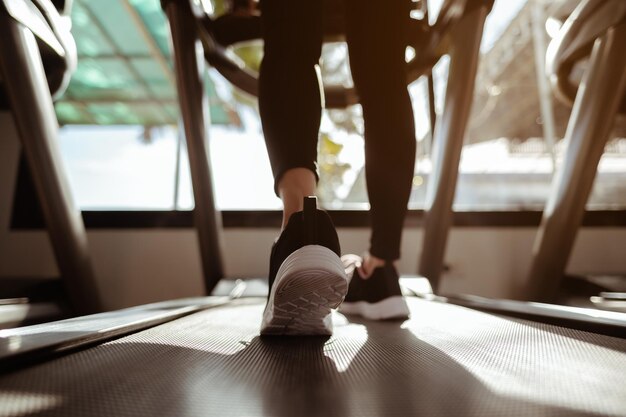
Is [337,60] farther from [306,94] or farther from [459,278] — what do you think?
[306,94]

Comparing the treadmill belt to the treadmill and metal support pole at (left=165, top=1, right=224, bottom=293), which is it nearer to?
the treadmill

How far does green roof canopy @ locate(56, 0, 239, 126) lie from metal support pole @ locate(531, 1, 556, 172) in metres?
1.90

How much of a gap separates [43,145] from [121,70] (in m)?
1.39

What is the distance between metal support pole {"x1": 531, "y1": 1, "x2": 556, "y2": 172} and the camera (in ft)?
7.50

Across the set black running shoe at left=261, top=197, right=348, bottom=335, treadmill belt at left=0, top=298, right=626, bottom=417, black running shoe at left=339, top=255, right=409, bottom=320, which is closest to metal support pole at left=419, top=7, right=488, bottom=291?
black running shoe at left=339, top=255, right=409, bottom=320

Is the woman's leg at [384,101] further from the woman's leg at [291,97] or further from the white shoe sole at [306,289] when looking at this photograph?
the white shoe sole at [306,289]

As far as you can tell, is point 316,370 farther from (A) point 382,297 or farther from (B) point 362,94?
(B) point 362,94

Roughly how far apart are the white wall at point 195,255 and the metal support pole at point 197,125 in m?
0.31

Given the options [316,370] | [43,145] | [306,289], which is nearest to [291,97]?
[306,289]

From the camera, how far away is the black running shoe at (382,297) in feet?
2.77

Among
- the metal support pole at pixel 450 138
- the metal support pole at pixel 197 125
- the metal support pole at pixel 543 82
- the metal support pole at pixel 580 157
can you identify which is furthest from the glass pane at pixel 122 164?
the metal support pole at pixel 543 82

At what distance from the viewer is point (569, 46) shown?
1339 millimetres

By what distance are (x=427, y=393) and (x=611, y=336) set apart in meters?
0.45

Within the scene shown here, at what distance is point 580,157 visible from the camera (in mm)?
1359
